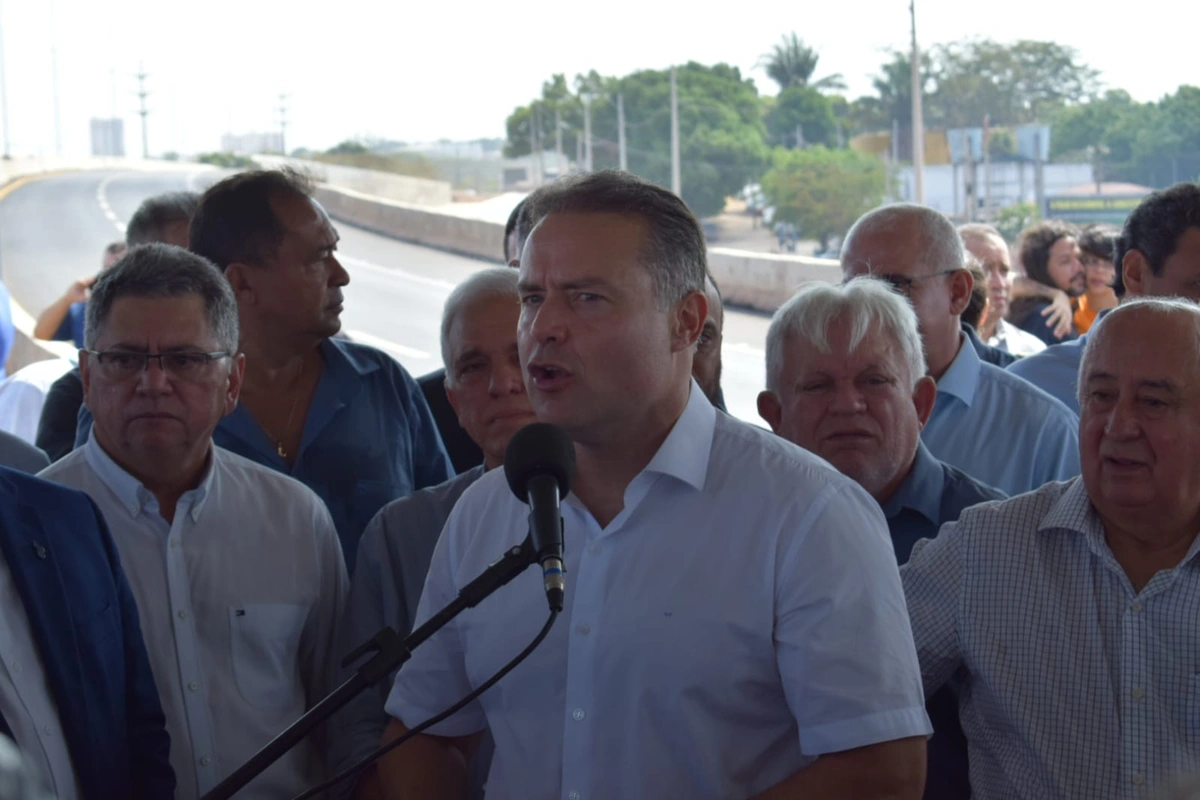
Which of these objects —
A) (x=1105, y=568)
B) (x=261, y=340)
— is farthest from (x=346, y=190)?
(x=1105, y=568)

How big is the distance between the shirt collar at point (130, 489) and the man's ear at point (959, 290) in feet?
7.77

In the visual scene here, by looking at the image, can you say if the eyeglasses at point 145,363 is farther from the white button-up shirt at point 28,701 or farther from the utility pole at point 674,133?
the utility pole at point 674,133

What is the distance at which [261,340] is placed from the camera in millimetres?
3688

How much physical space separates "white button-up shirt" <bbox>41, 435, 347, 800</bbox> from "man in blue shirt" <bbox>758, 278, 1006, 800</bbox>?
3.77 ft

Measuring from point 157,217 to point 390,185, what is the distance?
22.3 metres

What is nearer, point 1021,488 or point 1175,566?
point 1175,566

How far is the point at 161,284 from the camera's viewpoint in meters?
2.74

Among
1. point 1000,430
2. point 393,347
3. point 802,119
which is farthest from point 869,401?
point 802,119

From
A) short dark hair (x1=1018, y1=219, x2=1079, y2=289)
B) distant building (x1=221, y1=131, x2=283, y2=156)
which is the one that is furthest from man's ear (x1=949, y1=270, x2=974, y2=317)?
distant building (x1=221, y1=131, x2=283, y2=156)

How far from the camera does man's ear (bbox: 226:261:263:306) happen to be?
3662 millimetres

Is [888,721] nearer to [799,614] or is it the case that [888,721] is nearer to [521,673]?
[799,614]

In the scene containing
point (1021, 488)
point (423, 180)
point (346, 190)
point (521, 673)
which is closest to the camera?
point (521, 673)

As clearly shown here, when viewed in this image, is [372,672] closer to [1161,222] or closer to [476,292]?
[476,292]

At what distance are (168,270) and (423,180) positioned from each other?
22365 mm
